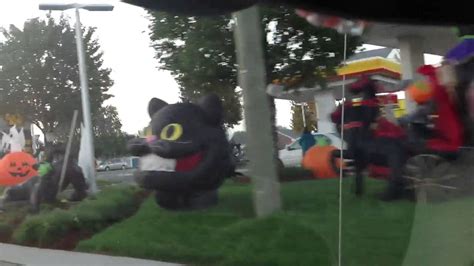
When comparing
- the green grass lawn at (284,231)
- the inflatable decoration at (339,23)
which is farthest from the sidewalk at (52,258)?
the inflatable decoration at (339,23)

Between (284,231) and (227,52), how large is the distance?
1149 millimetres

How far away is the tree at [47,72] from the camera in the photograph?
4.09 m

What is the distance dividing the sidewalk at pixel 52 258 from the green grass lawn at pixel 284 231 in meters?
0.06

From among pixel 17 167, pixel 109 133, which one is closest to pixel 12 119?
pixel 17 167

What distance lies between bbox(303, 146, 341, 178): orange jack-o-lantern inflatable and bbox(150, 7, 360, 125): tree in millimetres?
401

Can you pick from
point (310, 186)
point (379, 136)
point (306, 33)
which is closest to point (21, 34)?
point (306, 33)

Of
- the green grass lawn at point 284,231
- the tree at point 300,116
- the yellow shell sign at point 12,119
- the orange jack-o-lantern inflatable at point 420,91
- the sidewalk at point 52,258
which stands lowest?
the sidewalk at point 52,258

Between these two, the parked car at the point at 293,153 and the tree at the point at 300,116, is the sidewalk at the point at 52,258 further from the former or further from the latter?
the tree at the point at 300,116

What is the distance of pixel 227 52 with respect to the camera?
3.96 m

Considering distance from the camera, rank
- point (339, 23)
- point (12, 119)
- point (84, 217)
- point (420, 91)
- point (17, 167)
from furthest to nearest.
Answer: point (17, 167), point (12, 119), point (84, 217), point (339, 23), point (420, 91)

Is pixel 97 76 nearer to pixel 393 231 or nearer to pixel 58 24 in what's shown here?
pixel 58 24

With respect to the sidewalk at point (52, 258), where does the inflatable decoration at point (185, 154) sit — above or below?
above

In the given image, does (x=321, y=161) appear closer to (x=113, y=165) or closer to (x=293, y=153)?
(x=293, y=153)

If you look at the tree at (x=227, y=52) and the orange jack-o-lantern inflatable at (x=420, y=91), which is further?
the tree at (x=227, y=52)
